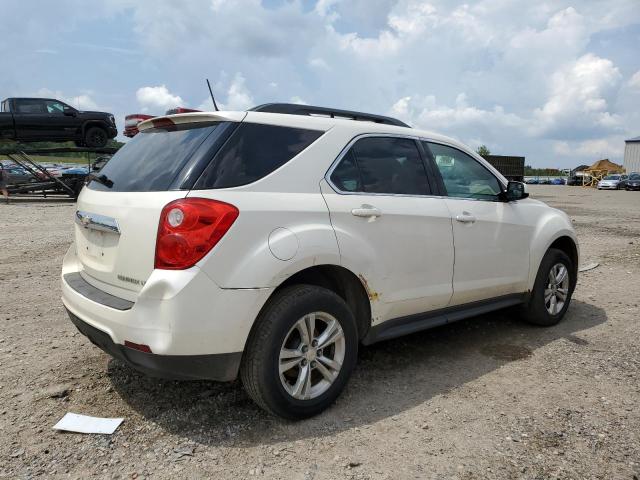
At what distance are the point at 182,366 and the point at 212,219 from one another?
0.75 m

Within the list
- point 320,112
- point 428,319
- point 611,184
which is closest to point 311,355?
point 428,319

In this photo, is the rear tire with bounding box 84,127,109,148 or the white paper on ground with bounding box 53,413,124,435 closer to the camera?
the white paper on ground with bounding box 53,413,124,435

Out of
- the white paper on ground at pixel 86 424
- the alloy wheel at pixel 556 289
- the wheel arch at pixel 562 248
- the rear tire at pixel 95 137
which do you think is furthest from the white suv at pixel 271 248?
the rear tire at pixel 95 137

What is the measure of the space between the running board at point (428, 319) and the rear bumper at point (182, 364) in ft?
3.38

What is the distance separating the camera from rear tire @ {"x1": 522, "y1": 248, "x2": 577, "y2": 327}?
466 cm

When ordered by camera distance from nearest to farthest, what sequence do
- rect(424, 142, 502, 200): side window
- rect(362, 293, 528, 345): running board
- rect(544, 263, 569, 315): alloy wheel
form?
1. rect(362, 293, 528, 345): running board
2. rect(424, 142, 502, 200): side window
3. rect(544, 263, 569, 315): alloy wheel

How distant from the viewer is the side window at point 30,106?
1717cm

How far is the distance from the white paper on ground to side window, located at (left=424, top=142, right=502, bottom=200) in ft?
8.89

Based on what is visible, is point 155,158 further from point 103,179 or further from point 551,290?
point 551,290

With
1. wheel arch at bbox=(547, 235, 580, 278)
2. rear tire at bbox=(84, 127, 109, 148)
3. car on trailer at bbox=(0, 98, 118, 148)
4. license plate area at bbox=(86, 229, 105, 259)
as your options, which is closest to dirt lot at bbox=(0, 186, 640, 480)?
wheel arch at bbox=(547, 235, 580, 278)

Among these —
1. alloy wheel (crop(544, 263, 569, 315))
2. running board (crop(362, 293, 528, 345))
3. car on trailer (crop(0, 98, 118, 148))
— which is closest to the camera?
running board (crop(362, 293, 528, 345))

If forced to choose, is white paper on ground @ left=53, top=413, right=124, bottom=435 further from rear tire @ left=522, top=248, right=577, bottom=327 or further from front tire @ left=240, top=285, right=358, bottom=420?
rear tire @ left=522, top=248, right=577, bottom=327

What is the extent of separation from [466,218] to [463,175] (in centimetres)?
46

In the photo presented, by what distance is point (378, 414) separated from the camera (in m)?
3.11
